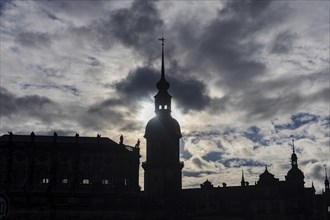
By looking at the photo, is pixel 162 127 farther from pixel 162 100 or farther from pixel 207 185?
pixel 207 185

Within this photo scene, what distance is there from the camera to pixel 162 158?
72.3 metres

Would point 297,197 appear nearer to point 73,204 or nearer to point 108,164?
point 108,164

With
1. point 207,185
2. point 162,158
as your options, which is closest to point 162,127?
point 162,158

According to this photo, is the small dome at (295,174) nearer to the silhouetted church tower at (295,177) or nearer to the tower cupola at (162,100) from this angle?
the silhouetted church tower at (295,177)

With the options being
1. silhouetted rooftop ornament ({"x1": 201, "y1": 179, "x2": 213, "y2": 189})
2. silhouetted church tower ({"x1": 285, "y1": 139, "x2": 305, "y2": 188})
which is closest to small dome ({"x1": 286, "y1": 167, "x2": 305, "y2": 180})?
silhouetted church tower ({"x1": 285, "y1": 139, "x2": 305, "y2": 188})

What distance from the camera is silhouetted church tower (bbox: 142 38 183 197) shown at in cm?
7181

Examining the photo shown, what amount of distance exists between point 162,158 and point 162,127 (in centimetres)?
480

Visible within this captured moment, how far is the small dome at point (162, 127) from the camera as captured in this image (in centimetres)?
7238

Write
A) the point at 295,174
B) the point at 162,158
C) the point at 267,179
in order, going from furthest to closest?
1. the point at 295,174
2. the point at 267,179
3. the point at 162,158

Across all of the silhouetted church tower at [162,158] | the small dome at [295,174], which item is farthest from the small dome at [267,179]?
the silhouetted church tower at [162,158]

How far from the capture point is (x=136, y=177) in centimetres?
7781

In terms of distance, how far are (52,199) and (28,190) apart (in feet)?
18.4

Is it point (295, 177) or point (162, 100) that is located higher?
point (162, 100)

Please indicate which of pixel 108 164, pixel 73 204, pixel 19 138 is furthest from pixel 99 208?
pixel 19 138
